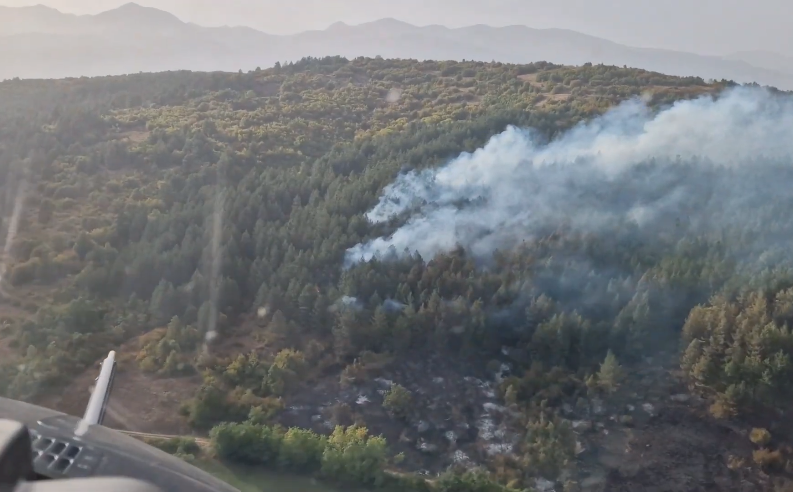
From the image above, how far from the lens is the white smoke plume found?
891 centimetres

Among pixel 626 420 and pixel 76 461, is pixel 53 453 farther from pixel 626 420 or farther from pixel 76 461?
pixel 626 420

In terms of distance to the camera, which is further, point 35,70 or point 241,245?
point 35,70

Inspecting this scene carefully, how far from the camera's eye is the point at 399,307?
23.8 feet

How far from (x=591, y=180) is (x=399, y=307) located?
4527mm

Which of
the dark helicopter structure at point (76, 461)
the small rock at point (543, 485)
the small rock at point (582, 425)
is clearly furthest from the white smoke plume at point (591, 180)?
the dark helicopter structure at point (76, 461)

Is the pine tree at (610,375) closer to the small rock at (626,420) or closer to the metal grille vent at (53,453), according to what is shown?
the small rock at (626,420)

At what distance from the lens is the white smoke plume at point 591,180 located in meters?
8.91

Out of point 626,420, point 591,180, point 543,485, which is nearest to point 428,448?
point 543,485

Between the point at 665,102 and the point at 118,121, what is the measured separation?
538 inches

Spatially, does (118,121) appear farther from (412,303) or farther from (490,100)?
(412,303)

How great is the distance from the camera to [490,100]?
18.1m

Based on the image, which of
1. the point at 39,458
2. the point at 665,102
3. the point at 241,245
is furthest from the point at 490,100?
the point at 39,458

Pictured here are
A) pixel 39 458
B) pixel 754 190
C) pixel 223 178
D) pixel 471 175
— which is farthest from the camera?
pixel 223 178

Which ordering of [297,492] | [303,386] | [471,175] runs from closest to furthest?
[297,492]
[303,386]
[471,175]
